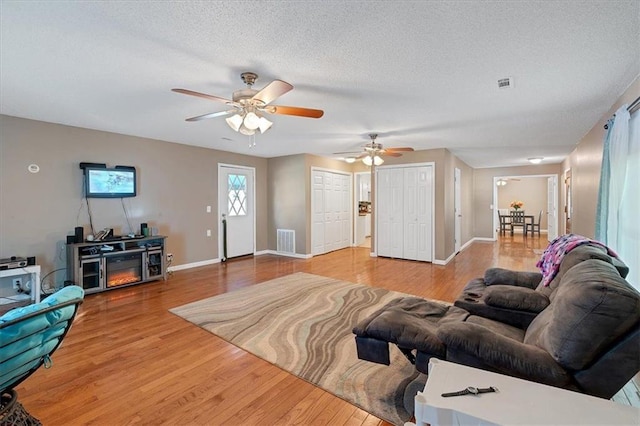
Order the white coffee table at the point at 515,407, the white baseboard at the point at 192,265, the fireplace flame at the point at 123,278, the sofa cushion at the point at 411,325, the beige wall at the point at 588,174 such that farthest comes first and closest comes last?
the white baseboard at the point at 192,265
the fireplace flame at the point at 123,278
the beige wall at the point at 588,174
the sofa cushion at the point at 411,325
the white coffee table at the point at 515,407

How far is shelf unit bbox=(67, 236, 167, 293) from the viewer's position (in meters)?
4.12

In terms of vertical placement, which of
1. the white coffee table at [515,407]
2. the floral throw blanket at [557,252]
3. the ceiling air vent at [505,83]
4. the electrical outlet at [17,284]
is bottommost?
the electrical outlet at [17,284]

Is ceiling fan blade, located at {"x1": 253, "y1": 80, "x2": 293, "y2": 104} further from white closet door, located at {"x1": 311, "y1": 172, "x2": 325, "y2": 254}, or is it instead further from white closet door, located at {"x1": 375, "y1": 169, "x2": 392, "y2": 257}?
white closet door, located at {"x1": 375, "y1": 169, "x2": 392, "y2": 257}

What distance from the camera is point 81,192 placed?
14.6 ft

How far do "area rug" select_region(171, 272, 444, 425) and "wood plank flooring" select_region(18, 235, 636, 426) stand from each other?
0.41 feet

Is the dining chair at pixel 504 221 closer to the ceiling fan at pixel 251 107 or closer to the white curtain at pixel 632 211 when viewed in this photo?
the white curtain at pixel 632 211

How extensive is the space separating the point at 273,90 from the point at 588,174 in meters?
4.93

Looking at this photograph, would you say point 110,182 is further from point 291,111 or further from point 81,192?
point 291,111

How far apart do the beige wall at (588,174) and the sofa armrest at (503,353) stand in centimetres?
286

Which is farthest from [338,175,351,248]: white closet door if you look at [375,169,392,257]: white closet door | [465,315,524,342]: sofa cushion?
[465,315,524,342]: sofa cushion

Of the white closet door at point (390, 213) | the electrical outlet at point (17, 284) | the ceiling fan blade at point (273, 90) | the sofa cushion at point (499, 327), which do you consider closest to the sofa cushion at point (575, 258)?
the sofa cushion at point (499, 327)

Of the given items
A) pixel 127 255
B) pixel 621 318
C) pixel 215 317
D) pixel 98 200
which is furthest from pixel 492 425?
pixel 98 200

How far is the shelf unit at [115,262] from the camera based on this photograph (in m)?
4.12

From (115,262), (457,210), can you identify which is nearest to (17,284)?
(115,262)
